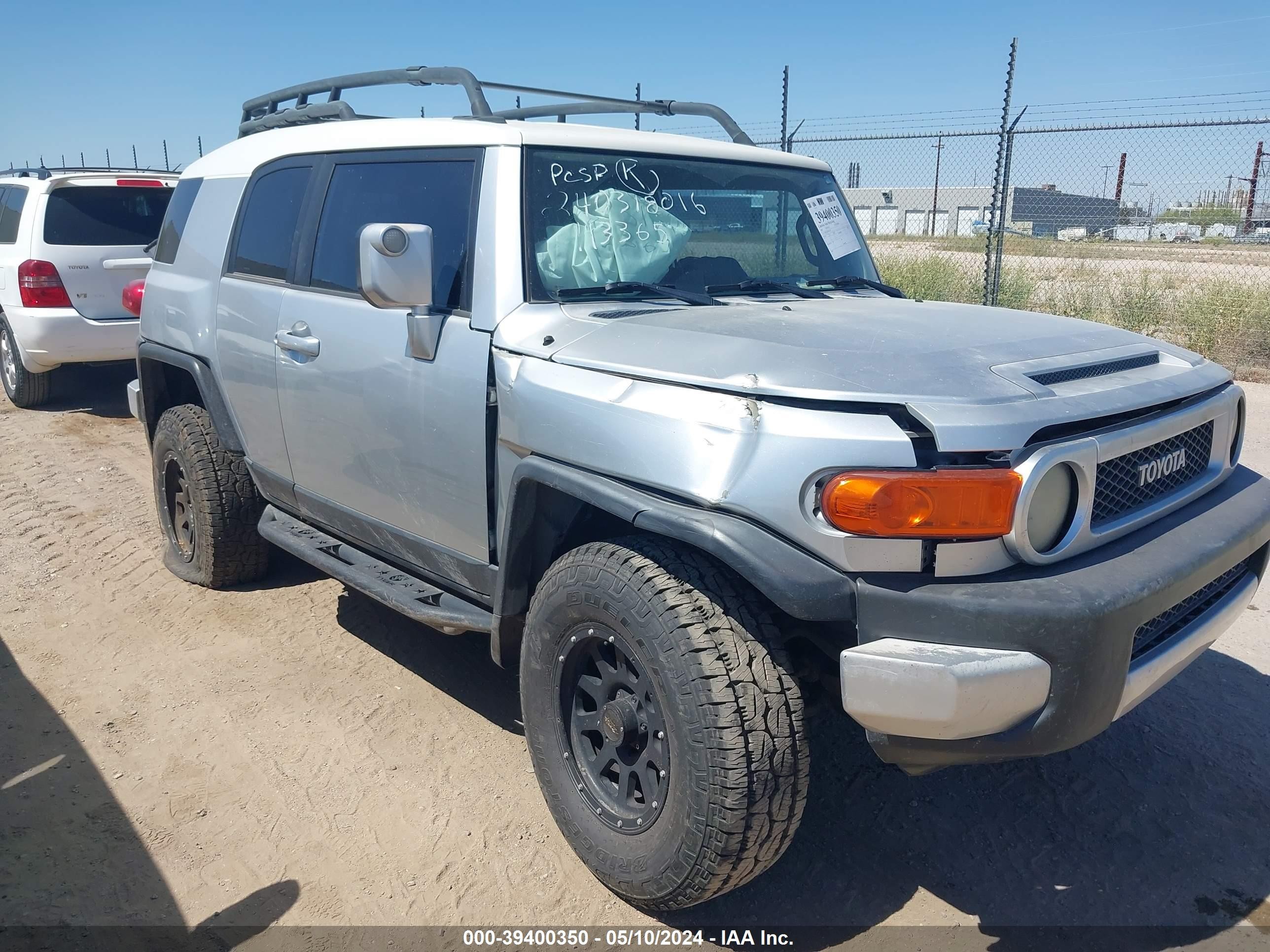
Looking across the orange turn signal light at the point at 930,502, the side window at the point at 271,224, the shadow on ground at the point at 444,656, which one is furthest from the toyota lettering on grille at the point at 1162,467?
the side window at the point at 271,224

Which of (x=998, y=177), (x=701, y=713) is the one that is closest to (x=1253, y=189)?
(x=998, y=177)

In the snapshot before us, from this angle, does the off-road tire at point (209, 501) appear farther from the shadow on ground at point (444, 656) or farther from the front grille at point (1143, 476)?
the front grille at point (1143, 476)

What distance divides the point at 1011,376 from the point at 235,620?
3.56m

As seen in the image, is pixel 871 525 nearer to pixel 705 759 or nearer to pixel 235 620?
pixel 705 759

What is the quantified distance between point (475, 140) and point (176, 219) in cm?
234

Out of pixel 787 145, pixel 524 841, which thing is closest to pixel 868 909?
pixel 524 841

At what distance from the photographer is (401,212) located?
11.2ft

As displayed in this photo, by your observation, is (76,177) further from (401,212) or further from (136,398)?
(401,212)

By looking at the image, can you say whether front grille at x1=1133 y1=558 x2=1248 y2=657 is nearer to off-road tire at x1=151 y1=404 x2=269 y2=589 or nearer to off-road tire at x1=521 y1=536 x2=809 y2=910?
off-road tire at x1=521 y1=536 x2=809 y2=910

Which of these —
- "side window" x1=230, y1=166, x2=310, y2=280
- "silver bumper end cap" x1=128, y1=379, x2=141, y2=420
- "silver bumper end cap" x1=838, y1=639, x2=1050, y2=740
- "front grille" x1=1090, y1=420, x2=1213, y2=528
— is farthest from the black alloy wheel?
"silver bumper end cap" x1=128, y1=379, x2=141, y2=420

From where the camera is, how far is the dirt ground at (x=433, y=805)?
2688 mm

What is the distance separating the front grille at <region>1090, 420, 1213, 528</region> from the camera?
239cm

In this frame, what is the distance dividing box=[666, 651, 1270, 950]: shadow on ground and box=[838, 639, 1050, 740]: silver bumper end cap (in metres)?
0.80

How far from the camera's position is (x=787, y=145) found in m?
10.6
